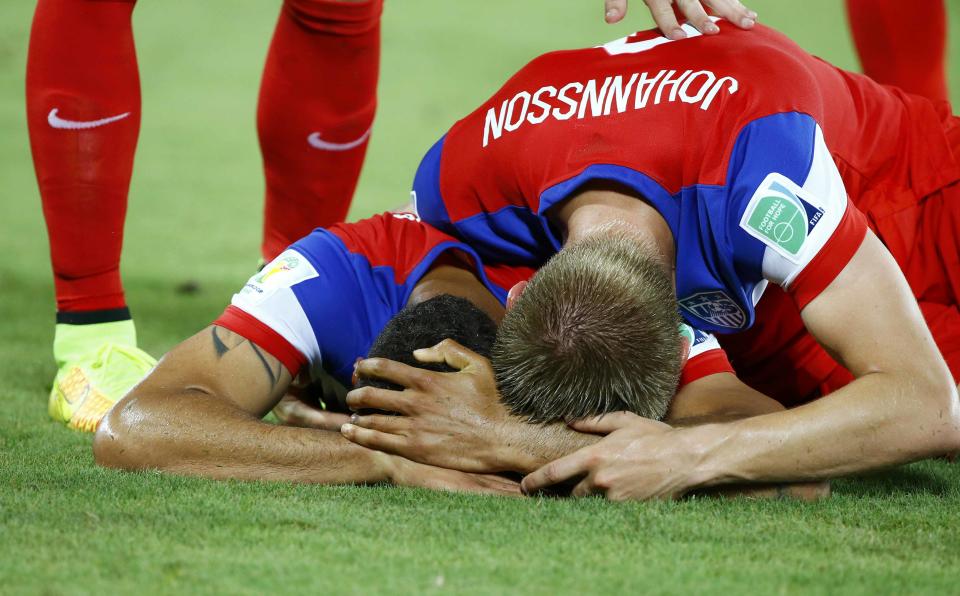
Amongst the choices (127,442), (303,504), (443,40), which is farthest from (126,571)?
(443,40)

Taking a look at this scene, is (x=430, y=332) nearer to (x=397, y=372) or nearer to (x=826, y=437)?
(x=397, y=372)

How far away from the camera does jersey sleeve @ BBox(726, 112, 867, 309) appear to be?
180cm

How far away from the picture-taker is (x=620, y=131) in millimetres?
2074

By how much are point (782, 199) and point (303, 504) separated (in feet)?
2.90

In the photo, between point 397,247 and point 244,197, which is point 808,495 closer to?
A: point 397,247

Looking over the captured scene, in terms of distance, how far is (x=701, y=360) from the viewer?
6.65 feet

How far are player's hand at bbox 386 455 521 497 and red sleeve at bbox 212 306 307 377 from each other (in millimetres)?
332

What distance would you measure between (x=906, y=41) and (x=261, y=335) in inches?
87.9

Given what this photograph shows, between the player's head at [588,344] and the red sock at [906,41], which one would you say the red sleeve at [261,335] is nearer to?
the player's head at [588,344]

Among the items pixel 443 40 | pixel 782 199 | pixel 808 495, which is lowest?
pixel 443 40

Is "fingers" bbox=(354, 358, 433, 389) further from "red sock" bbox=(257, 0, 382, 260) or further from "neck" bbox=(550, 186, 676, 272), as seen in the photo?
"red sock" bbox=(257, 0, 382, 260)

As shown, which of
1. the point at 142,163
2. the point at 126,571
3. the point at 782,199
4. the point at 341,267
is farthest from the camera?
the point at 142,163

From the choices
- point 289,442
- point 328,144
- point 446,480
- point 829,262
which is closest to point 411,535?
point 446,480

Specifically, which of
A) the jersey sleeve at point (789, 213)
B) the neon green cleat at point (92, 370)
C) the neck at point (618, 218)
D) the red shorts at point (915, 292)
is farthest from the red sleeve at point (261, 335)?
the red shorts at point (915, 292)
